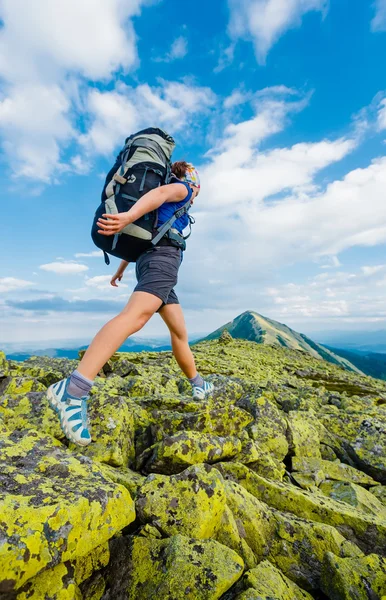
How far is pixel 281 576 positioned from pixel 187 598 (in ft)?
4.07

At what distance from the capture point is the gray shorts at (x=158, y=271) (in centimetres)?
582

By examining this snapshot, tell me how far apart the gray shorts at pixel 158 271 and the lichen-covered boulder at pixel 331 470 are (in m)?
4.99

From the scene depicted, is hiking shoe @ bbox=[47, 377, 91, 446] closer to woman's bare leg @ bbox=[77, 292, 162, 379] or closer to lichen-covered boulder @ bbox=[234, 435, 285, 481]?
woman's bare leg @ bbox=[77, 292, 162, 379]

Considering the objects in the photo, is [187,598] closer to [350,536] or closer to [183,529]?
[183,529]

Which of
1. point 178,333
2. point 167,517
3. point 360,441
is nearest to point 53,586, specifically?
point 167,517

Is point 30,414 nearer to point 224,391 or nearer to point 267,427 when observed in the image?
point 224,391

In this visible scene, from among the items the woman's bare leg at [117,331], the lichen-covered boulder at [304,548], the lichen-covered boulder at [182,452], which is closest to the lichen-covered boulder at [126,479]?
the lichen-covered boulder at [182,452]

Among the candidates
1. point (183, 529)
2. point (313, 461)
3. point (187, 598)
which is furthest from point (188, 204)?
point (313, 461)

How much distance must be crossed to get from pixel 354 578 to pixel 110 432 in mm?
3977

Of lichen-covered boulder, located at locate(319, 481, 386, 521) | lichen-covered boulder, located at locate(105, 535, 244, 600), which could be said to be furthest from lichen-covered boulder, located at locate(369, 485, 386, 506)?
lichen-covered boulder, located at locate(105, 535, 244, 600)

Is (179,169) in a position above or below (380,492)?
above

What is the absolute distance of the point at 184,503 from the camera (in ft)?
13.2

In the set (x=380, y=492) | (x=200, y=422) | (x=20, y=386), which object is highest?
(x=20, y=386)

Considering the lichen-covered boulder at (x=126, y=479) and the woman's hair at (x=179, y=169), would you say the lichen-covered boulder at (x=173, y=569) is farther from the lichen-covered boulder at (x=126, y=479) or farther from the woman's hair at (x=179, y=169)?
the woman's hair at (x=179, y=169)
